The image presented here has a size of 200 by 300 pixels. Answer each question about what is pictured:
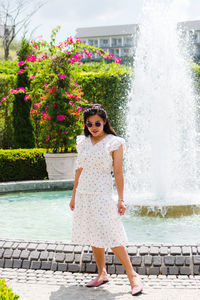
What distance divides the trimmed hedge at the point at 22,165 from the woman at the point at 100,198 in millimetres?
6282

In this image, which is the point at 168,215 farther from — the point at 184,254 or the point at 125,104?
the point at 125,104

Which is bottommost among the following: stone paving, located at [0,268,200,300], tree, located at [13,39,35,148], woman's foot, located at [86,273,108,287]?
stone paving, located at [0,268,200,300]

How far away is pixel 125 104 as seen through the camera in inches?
456

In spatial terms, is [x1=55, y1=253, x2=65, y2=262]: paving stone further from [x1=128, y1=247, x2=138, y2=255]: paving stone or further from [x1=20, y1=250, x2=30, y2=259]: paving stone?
[x1=128, y1=247, x2=138, y2=255]: paving stone

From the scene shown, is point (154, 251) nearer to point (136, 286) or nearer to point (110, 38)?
point (136, 286)

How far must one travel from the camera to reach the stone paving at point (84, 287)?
2881mm

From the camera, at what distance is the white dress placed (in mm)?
3006

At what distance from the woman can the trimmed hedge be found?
6282 millimetres

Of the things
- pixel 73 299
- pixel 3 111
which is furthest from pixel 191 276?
pixel 3 111

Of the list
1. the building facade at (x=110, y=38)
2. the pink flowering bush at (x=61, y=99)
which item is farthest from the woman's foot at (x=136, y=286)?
the building facade at (x=110, y=38)

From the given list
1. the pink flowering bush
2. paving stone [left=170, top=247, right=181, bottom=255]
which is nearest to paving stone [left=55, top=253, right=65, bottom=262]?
paving stone [left=170, top=247, right=181, bottom=255]

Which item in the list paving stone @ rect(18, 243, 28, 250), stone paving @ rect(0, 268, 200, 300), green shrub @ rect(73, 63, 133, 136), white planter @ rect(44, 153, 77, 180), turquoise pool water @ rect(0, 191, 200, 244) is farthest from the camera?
green shrub @ rect(73, 63, 133, 136)

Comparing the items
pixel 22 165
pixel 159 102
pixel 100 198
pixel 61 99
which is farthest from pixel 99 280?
pixel 22 165

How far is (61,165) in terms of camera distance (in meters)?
8.88
